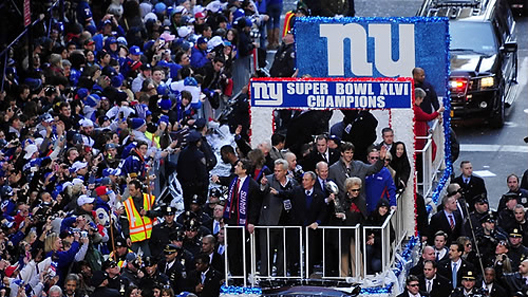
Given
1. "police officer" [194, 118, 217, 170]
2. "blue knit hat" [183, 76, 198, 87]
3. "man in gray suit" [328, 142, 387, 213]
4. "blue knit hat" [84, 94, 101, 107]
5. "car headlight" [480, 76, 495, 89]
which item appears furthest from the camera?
"car headlight" [480, 76, 495, 89]

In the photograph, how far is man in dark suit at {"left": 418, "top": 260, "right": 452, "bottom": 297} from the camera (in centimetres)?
2180

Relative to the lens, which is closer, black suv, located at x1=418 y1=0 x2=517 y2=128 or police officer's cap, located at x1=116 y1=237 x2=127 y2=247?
police officer's cap, located at x1=116 y1=237 x2=127 y2=247

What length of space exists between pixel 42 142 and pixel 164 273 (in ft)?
13.3

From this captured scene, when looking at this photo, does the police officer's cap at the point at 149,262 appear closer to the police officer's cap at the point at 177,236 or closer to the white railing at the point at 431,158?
the police officer's cap at the point at 177,236

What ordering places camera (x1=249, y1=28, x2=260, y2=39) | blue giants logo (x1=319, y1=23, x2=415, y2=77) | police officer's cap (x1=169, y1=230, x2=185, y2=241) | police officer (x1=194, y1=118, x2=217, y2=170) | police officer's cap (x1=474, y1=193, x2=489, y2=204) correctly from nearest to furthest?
1. police officer's cap (x1=169, y1=230, x2=185, y2=241)
2. police officer's cap (x1=474, y1=193, x2=489, y2=204)
3. blue giants logo (x1=319, y1=23, x2=415, y2=77)
4. police officer (x1=194, y1=118, x2=217, y2=170)
5. camera (x1=249, y1=28, x2=260, y2=39)

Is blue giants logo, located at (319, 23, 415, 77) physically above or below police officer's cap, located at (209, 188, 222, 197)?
above

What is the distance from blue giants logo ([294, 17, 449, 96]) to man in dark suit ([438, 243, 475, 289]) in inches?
148

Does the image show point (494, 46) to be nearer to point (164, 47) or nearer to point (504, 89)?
point (504, 89)

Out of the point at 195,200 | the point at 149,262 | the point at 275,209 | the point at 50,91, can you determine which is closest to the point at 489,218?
the point at 275,209

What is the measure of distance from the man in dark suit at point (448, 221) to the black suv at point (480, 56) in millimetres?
6606

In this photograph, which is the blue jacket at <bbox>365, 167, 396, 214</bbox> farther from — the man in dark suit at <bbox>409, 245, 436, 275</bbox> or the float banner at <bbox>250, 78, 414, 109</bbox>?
the float banner at <bbox>250, 78, 414, 109</bbox>

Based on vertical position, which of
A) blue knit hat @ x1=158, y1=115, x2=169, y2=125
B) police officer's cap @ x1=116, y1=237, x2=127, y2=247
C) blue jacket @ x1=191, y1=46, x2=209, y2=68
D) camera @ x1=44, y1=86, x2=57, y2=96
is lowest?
police officer's cap @ x1=116, y1=237, x2=127, y2=247

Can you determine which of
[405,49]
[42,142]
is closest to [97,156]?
[42,142]

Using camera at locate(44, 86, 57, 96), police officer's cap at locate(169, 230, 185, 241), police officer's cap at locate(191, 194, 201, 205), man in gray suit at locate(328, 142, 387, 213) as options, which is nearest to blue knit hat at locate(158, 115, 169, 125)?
camera at locate(44, 86, 57, 96)
